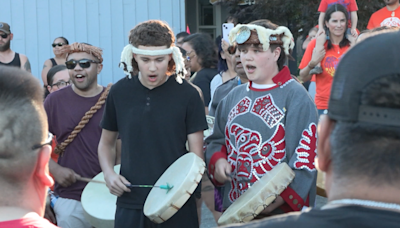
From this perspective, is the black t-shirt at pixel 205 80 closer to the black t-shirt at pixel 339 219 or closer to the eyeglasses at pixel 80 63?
the eyeglasses at pixel 80 63

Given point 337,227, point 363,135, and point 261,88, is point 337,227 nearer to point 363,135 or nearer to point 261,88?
point 363,135

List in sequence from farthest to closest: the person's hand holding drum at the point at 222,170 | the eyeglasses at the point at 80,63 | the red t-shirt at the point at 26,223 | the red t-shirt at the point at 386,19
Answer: the red t-shirt at the point at 386,19 < the eyeglasses at the point at 80,63 < the person's hand holding drum at the point at 222,170 < the red t-shirt at the point at 26,223

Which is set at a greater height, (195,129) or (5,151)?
(5,151)

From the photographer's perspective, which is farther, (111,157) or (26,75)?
(111,157)

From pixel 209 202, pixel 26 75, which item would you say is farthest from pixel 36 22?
pixel 26 75

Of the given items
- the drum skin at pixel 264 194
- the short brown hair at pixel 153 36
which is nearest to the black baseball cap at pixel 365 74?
the drum skin at pixel 264 194

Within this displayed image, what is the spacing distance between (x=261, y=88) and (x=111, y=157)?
1.16 m

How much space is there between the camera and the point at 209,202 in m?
4.74

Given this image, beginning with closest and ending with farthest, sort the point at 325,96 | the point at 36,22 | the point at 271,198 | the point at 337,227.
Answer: the point at 337,227, the point at 271,198, the point at 325,96, the point at 36,22

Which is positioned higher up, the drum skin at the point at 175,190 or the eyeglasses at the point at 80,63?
the eyeglasses at the point at 80,63

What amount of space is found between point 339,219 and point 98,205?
9.74 feet

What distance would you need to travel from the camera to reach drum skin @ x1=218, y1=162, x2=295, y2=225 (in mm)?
2922

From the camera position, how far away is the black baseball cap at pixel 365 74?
1065 mm

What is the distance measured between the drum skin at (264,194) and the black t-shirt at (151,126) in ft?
2.14
